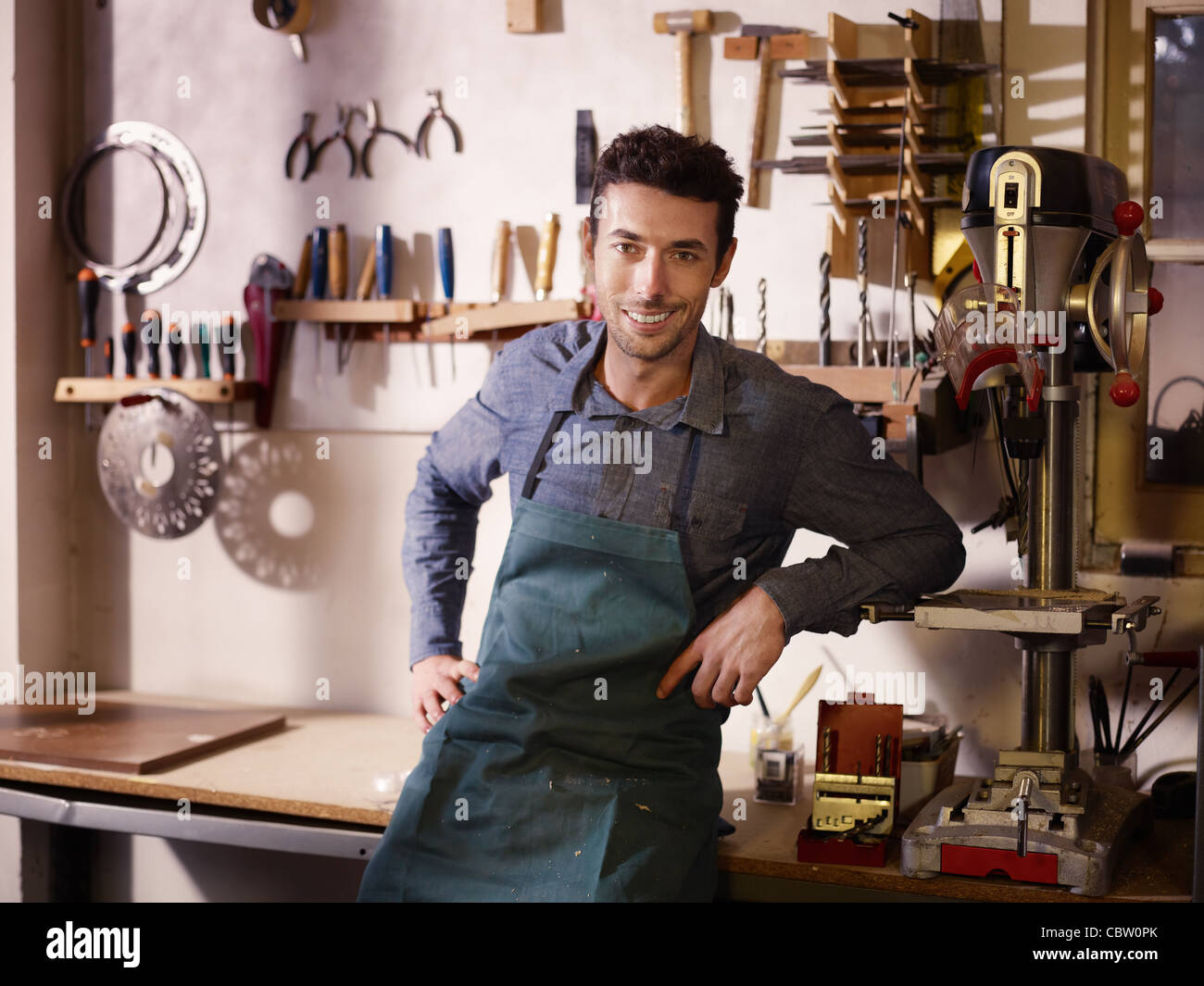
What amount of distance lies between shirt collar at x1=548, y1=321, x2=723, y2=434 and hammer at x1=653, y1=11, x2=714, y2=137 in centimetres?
71

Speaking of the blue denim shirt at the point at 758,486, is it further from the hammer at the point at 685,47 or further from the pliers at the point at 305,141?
the pliers at the point at 305,141

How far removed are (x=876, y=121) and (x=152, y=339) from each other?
168 cm

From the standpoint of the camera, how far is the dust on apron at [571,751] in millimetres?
Result: 1724

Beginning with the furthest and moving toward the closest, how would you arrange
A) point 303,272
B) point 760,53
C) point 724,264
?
point 303,272, point 760,53, point 724,264

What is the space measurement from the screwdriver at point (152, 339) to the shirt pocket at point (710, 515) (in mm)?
1543

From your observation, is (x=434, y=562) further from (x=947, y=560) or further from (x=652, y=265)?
(x=947, y=560)

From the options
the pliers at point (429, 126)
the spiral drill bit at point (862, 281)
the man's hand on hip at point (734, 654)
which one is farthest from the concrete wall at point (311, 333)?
the man's hand on hip at point (734, 654)

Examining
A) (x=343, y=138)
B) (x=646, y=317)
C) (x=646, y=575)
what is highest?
(x=343, y=138)

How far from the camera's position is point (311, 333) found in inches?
110


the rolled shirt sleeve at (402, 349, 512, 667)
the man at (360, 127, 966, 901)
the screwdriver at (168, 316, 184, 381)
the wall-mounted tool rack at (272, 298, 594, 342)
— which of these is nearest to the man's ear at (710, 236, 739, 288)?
the man at (360, 127, 966, 901)

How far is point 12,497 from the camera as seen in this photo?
2.85 m

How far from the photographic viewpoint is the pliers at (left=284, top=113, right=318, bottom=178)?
2.78m

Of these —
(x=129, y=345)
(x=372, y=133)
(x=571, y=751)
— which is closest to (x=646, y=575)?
(x=571, y=751)

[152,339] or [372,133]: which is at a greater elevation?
[372,133]
